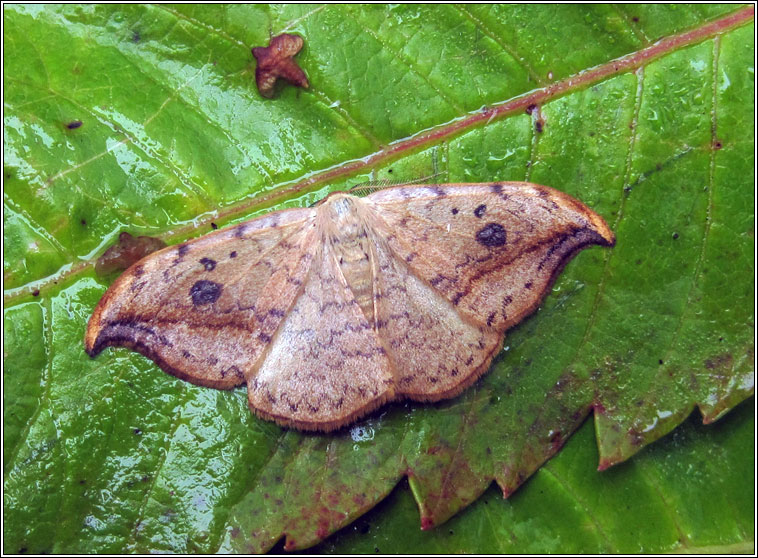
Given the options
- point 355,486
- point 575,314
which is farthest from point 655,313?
point 355,486

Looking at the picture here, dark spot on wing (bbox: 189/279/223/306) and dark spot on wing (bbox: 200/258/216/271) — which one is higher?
dark spot on wing (bbox: 200/258/216/271)

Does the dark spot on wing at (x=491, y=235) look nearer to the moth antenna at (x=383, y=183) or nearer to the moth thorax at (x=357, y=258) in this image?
the moth antenna at (x=383, y=183)

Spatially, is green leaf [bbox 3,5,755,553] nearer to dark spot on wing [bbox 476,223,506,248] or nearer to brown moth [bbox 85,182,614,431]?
brown moth [bbox 85,182,614,431]

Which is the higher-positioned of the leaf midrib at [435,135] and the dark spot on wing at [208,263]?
the leaf midrib at [435,135]

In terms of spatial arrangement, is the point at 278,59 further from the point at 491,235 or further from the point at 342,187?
the point at 491,235

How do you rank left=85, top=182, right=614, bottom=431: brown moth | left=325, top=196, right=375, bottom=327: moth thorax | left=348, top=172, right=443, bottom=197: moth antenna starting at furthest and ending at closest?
1. left=348, top=172, right=443, bottom=197: moth antenna
2. left=325, top=196, right=375, bottom=327: moth thorax
3. left=85, top=182, right=614, bottom=431: brown moth

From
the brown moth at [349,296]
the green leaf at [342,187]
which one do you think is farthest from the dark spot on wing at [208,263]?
the green leaf at [342,187]

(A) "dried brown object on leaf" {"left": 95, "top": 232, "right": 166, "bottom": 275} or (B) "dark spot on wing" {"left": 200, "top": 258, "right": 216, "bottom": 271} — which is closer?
(B) "dark spot on wing" {"left": 200, "top": 258, "right": 216, "bottom": 271}

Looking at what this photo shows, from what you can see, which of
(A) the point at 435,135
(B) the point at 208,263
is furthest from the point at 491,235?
(B) the point at 208,263

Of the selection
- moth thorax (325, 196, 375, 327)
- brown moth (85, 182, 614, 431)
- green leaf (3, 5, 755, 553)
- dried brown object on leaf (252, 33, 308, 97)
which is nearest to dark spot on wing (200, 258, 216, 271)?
brown moth (85, 182, 614, 431)
